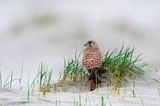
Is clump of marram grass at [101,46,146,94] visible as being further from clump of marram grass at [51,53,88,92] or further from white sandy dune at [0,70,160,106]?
white sandy dune at [0,70,160,106]

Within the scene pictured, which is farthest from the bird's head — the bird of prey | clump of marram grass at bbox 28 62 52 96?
clump of marram grass at bbox 28 62 52 96

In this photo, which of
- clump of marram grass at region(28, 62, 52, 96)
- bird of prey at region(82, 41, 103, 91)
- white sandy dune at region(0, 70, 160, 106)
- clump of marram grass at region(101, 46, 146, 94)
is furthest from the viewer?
clump of marram grass at region(101, 46, 146, 94)

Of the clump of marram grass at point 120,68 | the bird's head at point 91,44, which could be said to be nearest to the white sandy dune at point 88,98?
the clump of marram grass at point 120,68

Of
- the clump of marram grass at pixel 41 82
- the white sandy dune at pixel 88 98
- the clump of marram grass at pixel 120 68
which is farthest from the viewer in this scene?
the clump of marram grass at pixel 120 68

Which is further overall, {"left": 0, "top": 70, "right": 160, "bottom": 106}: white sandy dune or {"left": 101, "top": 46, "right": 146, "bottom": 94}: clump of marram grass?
{"left": 101, "top": 46, "right": 146, "bottom": 94}: clump of marram grass

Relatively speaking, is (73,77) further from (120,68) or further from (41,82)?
(41,82)

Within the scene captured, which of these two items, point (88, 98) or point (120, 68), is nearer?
point (88, 98)

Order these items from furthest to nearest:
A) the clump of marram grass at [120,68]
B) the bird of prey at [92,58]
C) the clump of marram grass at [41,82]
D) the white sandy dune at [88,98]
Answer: the clump of marram grass at [120,68], the bird of prey at [92,58], the clump of marram grass at [41,82], the white sandy dune at [88,98]

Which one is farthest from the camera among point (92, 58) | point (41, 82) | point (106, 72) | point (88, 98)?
point (106, 72)

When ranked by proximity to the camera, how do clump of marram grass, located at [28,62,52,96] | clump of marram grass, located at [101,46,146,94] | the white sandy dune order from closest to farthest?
the white sandy dune < clump of marram grass, located at [28,62,52,96] < clump of marram grass, located at [101,46,146,94]

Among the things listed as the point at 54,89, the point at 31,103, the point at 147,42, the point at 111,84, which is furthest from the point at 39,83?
the point at 147,42

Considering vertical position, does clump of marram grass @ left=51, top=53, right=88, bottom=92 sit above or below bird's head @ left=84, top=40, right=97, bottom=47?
below

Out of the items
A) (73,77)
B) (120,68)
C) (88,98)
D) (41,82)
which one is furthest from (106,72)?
(88,98)

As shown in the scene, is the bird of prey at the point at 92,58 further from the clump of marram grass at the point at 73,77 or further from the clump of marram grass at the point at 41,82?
the clump of marram grass at the point at 41,82
